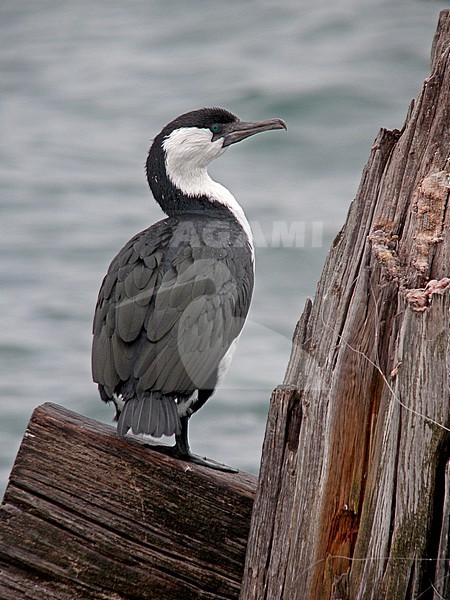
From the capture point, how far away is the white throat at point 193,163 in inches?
167

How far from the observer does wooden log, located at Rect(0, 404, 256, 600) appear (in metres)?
2.74

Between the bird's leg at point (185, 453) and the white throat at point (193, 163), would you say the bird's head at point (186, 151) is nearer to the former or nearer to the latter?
the white throat at point (193, 163)

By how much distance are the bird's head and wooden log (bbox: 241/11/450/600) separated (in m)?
1.75

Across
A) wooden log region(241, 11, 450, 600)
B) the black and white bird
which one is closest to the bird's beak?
the black and white bird

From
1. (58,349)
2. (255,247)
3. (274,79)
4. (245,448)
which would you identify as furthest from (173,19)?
(255,247)

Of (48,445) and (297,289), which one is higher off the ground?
(297,289)

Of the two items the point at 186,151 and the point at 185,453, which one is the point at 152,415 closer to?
the point at 185,453

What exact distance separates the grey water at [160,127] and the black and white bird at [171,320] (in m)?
1.43

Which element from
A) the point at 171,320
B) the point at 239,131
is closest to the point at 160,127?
the point at 239,131

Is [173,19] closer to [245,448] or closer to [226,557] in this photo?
[245,448]

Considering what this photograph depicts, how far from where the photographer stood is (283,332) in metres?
5.68

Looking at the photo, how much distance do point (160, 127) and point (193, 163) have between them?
4.87 meters

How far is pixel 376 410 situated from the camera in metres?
2.33

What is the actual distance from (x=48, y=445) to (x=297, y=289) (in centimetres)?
390
